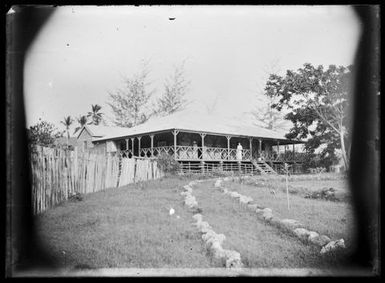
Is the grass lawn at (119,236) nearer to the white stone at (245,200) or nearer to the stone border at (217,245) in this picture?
the stone border at (217,245)

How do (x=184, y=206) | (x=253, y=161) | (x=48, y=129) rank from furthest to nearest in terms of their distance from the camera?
1. (x=253, y=161)
2. (x=184, y=206)
3. (x=48, y=129)

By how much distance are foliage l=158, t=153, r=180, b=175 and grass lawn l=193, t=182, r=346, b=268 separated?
10.8 meters

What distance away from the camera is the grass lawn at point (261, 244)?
5.72 m

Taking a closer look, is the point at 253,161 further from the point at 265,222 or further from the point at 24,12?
the point at 24,12

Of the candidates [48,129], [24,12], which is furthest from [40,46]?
[48,129]

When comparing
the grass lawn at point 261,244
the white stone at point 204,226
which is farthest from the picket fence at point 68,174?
the grass lawn at point 261,244

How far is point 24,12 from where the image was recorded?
645 cm

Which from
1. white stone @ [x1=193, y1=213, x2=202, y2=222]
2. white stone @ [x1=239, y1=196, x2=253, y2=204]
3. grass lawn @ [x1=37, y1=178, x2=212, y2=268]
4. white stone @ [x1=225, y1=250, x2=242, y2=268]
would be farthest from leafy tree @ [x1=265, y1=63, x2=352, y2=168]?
grass lawn @ [x1=37, y1=178, x2=212, y2=268]

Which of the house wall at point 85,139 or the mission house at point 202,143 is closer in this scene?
the mission house at point 202,143

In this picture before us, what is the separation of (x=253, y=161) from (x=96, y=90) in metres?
17.8

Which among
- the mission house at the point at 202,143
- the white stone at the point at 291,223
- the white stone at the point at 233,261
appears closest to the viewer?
the white stone at the point at 233,261

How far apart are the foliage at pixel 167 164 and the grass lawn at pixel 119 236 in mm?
9996

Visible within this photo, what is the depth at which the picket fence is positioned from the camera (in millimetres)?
7543

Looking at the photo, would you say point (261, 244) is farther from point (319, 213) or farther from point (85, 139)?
point (85, 139)
